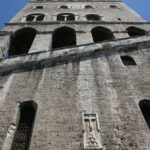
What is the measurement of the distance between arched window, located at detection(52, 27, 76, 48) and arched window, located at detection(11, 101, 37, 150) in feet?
24.8

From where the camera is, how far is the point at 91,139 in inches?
214

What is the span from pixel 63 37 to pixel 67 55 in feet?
19.0

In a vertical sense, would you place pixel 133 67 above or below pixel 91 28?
below

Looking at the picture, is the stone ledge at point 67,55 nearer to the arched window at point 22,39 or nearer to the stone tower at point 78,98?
the stone tower at point 78,98

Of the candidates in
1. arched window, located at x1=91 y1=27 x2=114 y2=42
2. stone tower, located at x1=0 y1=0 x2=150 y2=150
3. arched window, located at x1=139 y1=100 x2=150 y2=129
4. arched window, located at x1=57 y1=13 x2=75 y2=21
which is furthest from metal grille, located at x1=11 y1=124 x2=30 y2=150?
A: arched window, located at x1=57 y1=13 x2=75 y2=21

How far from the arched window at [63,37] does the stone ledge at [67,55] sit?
481 centimetres

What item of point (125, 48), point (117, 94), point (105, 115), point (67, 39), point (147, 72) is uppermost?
point (67, 39)

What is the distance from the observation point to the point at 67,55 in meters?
8.77

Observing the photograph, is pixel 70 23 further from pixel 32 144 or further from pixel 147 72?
pixel 32 144

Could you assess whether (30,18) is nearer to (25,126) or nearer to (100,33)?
(100,33)

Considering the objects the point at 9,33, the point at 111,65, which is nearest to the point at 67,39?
the point at 9,33

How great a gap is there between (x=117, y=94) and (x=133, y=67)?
1673mm

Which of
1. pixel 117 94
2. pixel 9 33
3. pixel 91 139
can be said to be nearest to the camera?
pixel 91 139

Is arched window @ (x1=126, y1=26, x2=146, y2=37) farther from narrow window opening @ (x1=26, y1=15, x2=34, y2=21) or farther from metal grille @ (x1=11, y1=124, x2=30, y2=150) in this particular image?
metal grille @ (x1=11, y1=124, x2=30, y2=150)
